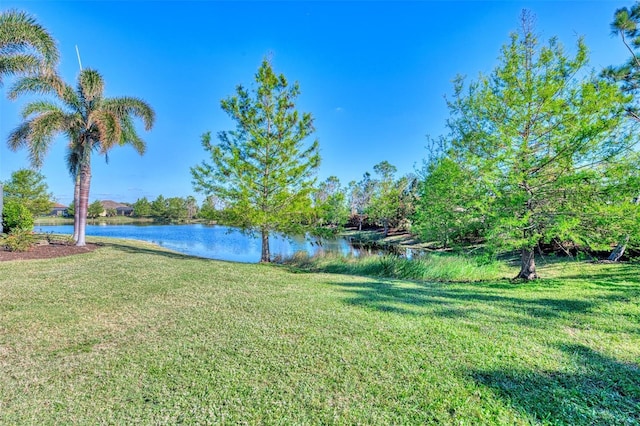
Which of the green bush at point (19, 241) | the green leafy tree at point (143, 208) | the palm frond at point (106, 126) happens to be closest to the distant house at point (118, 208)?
the green leafy tree at point (143, 208)

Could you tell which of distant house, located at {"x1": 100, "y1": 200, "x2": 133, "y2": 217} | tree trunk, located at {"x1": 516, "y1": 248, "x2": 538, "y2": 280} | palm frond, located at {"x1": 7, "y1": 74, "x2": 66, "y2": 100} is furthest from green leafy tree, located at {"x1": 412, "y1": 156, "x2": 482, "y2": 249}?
distant house, located at {"x1": 100, "y1": 200, "x2": 133, "y2": 217}

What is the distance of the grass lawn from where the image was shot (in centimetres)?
235

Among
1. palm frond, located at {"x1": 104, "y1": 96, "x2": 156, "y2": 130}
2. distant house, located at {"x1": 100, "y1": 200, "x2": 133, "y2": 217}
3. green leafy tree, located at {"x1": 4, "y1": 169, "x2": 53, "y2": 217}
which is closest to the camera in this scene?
palm frond, located at {"x1": 104, "y1": 96, "x2": 156, "y2": 130}

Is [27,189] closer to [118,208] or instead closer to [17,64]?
[17,64]

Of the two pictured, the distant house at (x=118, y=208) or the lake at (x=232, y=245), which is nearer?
the lake at (x=232, y=245)

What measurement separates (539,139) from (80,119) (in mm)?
16151

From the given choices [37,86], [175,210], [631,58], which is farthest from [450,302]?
[175,210]

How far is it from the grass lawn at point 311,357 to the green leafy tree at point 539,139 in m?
1.93

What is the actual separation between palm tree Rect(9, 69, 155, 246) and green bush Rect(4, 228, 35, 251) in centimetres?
158

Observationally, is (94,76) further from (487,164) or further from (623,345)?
(623,345)

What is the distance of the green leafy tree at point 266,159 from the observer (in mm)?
11250

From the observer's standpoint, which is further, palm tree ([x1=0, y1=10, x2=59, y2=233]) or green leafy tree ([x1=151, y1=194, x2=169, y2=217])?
green leafy tree ([x1=151, y1=194, x2=169, y2=217])

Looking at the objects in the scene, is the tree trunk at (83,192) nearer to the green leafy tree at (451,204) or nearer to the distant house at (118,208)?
the green leafy tree at (451,204)

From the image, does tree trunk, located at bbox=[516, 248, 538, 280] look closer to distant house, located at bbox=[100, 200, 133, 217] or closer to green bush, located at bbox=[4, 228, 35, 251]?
green bush, located at bbox=[4, 228, 35, 251]
